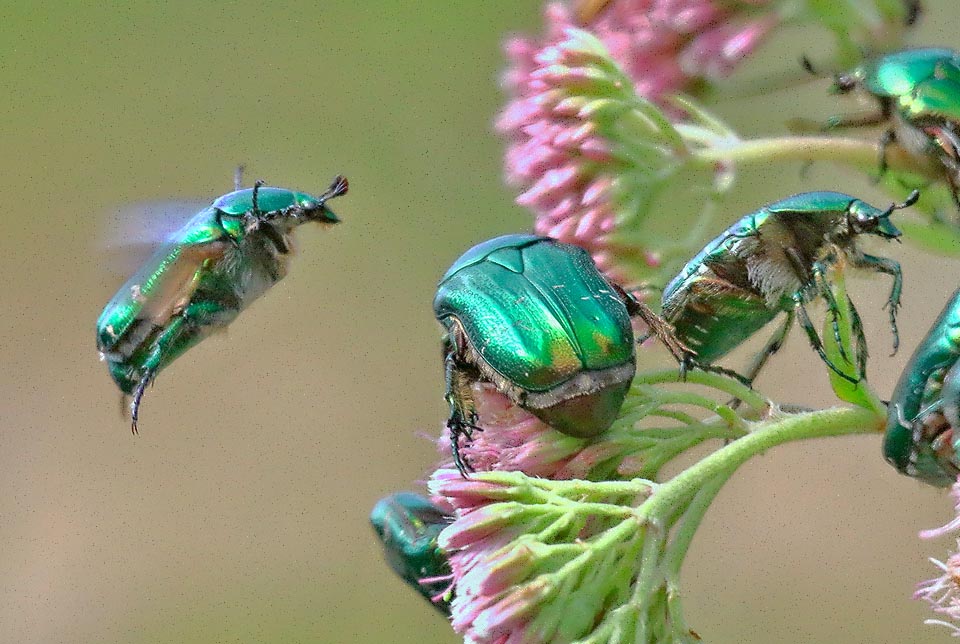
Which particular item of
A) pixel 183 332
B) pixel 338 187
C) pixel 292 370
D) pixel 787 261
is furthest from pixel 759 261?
pixel 292 370

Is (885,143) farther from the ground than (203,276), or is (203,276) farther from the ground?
(203,276)

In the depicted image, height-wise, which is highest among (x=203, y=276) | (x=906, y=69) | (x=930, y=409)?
(x=203, y=276)

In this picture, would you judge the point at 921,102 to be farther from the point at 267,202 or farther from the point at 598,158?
the point at 267,202

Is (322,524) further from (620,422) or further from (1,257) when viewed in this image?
(620,422)

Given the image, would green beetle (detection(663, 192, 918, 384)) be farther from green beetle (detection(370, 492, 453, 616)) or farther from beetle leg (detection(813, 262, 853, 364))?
green beetle (detection(370, 492, 453, 616))

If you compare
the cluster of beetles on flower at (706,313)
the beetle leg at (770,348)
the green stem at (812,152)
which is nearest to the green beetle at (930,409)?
the cluster of beetles on flower at (706,313)

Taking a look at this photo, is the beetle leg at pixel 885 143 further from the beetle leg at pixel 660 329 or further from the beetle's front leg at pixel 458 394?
the beetle's front leg at pixel 458 394
